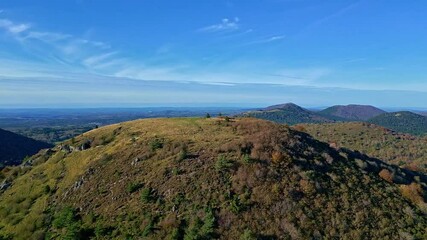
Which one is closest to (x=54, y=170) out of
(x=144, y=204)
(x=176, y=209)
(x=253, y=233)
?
(x=144, y=204)

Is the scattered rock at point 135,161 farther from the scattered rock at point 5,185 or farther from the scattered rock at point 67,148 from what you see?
the scattered rock at point 5,185

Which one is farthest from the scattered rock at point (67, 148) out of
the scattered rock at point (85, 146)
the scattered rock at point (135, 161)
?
the scattered rock at point (135, 161)

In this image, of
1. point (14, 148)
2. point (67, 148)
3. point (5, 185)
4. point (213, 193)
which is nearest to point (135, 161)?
point (213, 193)

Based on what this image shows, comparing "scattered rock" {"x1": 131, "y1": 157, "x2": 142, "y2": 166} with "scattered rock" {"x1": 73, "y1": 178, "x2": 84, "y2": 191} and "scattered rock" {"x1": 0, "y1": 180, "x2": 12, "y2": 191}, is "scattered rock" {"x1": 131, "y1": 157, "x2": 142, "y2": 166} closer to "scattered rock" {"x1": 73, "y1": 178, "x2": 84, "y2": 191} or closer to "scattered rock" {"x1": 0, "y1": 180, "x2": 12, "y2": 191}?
"scattered rock" {"x1": 73, "y1": 178, "x2": 84, "y2": 191}

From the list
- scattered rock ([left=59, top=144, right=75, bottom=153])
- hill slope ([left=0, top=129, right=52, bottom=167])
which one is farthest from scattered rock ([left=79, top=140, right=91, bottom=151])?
hill slope ([left=0, top=129, right=52, bottom=167])

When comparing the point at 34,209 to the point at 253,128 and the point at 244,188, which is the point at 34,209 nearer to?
the point at 244,188
